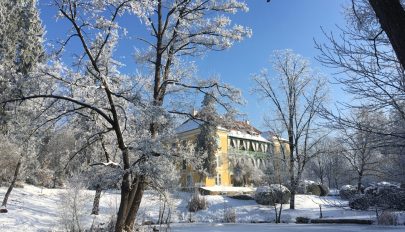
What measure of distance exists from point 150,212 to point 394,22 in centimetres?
2515

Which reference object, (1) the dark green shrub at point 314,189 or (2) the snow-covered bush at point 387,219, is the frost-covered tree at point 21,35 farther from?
(1) the dark green shrub at point 314,189

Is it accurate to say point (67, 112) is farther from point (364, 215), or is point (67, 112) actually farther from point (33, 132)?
point (364, 215)

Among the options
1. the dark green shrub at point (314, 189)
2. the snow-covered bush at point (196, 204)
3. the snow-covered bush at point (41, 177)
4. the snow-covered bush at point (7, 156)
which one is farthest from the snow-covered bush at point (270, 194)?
the snow-covered bush at point (41, 177)

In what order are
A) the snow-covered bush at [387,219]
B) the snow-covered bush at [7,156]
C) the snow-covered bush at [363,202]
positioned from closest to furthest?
the snow-covered bush at [363,202] < the snow-covered bush at [387,219] < the snow-covered bush at [7,156]

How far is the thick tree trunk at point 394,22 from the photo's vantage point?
312 cm

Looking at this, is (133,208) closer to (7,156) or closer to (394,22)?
(394,22)

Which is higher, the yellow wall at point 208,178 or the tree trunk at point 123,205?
the yellow wall at point 208,178

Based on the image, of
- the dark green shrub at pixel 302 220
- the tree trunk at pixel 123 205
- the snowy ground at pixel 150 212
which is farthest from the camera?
the dark green shrub at pixel 302 220

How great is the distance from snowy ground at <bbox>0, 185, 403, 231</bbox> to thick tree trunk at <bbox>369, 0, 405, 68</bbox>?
14.8 metres

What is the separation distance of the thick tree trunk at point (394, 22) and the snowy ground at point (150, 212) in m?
14.8

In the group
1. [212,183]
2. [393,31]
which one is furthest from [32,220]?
[212,183]

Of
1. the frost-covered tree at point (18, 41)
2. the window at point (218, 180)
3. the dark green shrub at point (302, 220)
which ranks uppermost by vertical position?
the frost-covered tree at point (18, 41)

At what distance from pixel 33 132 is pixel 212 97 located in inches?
248

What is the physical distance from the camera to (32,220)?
20188 millimetres
